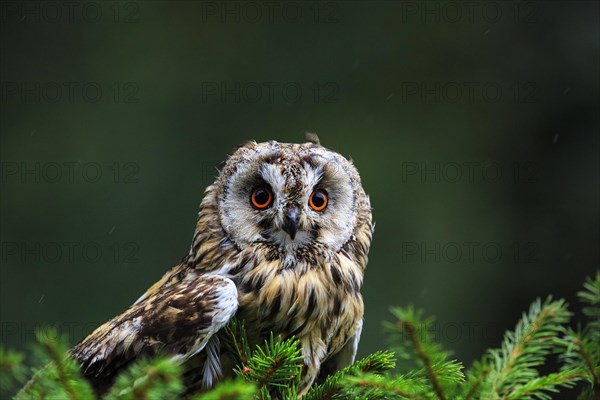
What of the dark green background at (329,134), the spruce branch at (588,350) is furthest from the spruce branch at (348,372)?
the dark green background at (329,134)

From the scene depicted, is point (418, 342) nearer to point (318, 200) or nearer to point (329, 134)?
point (318, 200)

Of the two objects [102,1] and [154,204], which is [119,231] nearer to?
[154,204]

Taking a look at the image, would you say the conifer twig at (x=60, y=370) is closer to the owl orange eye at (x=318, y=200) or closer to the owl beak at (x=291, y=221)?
the owl beak at (x=291, y=221)

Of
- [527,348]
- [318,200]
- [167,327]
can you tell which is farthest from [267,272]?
[527,348]

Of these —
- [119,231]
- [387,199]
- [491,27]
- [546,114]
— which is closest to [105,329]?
[119,231]

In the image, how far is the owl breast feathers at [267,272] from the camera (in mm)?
2703

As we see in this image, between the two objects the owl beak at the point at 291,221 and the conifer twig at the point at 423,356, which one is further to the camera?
the owl beak at the point at 291,221

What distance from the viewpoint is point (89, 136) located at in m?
8.09

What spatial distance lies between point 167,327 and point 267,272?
0.45 metres

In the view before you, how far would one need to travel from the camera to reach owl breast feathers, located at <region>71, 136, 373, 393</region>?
270 cm

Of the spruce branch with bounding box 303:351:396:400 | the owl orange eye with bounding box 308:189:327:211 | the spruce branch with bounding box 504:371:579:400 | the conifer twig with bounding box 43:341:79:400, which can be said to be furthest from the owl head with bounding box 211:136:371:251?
the conifer twig with bounding box 43:341:79:400

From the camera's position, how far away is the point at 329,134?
324 inches

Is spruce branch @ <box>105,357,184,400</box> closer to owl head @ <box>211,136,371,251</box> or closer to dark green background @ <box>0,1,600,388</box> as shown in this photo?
owl head @ <box>211,136,371,251</box>

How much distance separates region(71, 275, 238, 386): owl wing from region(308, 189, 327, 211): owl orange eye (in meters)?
0.41
